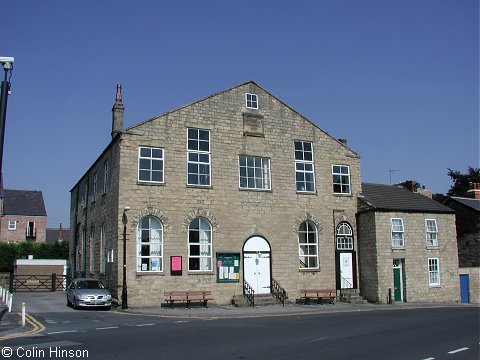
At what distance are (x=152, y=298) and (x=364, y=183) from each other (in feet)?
54.4

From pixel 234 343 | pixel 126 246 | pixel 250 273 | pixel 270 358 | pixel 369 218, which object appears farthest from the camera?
pixel 369 218

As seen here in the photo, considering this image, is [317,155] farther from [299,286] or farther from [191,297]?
[191,297]

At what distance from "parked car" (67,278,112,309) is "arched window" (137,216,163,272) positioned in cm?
213

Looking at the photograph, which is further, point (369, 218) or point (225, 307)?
point (369, 218)

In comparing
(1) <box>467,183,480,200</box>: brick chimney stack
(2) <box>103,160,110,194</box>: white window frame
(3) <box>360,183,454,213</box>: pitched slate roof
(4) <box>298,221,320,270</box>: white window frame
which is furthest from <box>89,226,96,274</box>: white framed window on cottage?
(1) <box>467,183,480,200</box>: brick chimney stack

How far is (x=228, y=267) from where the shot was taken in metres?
26.8

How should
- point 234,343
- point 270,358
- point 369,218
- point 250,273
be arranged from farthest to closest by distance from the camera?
point 369,218 → point 250,273 → point 234,343 → point 270,358

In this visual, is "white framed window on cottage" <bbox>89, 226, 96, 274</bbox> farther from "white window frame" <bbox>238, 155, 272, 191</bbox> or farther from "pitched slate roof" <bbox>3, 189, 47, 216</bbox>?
"pitched slate roof" <bbox>3, 189, 47, 216</bbox>

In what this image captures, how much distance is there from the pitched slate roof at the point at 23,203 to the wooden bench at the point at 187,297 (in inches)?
1946

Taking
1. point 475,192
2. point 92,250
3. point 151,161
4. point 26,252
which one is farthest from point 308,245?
point 26,252

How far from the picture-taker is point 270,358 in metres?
10.7

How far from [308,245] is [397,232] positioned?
5518 millimetres

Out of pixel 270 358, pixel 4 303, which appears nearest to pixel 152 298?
pixel 4 303

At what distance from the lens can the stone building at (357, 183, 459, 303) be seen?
29156mm
